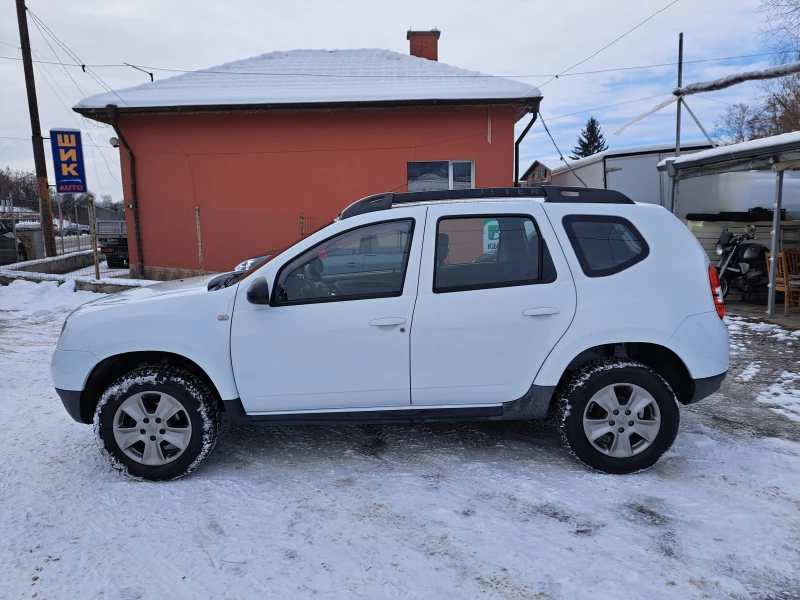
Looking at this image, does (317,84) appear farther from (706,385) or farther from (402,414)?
(706,385)

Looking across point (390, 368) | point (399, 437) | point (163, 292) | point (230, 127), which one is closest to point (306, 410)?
point (390, 368)

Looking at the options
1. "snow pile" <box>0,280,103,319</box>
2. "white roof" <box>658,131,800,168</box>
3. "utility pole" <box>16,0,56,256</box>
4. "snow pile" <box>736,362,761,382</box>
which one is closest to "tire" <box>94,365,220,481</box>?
"snow pile" <box>736,362,761,382</box>

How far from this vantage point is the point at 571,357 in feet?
11.5

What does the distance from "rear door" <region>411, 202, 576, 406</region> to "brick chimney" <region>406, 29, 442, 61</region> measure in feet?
47.5

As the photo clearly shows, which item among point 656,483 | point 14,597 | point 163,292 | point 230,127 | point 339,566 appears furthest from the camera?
point 230,127

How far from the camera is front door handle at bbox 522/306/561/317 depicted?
11.3ft

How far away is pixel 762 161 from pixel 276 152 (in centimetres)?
943

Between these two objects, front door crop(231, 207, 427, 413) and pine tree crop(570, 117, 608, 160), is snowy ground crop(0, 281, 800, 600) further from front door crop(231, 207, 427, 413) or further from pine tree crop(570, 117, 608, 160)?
pine tree crop(570, 117, 608, 160)

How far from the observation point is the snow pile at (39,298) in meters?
9.72

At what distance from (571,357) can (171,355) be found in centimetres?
259

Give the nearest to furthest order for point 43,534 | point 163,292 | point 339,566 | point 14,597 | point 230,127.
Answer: point 14,597
point 339,566
point 43,534
point 163,292
point 230,127

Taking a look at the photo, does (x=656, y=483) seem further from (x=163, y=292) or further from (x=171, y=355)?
(x=163, y=292)

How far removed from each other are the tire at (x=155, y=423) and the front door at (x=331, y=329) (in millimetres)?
306

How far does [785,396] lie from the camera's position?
16.8 feet
